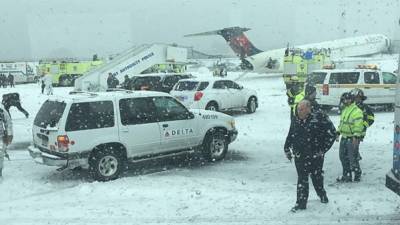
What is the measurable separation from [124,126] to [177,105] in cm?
142

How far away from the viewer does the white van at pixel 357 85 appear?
19.3m

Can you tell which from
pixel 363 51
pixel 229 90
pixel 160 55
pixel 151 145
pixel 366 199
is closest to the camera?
pixel 366 199

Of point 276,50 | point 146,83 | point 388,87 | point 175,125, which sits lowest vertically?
point 175,125

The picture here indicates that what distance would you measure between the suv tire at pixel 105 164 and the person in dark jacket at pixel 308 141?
3.78 m

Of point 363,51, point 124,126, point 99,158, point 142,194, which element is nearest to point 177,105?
point 124,126

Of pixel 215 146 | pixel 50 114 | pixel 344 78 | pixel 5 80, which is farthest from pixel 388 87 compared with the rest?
pixel 5 80

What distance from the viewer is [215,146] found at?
36.4ft

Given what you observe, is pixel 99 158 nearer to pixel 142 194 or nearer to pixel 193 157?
pixel 142 194

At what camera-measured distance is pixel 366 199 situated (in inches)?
300

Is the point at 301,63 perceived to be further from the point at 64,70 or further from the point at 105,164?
the point at 105,164

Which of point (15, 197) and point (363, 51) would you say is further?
point (363, 51)

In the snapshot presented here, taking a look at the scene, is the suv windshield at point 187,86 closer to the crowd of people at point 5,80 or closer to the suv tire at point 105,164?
the suv tire at point 105,164

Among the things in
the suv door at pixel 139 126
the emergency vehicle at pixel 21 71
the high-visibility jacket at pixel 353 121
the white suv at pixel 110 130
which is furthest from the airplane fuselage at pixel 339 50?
the high-visibility jacket at pixel 353 121

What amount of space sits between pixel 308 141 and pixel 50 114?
4946 millimetres
